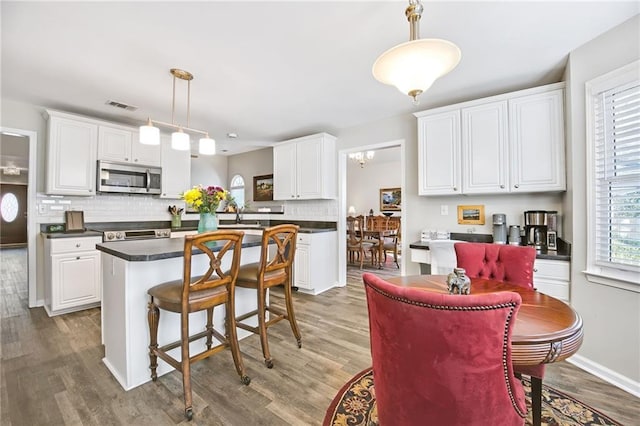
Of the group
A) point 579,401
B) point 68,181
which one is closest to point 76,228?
point 68,181

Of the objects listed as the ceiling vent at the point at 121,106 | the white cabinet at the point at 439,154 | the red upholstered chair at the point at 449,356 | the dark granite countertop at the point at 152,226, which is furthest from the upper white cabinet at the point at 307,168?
the red upholstered chair at the point at 449,356

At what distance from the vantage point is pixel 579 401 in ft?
5.62

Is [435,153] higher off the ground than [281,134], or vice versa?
[281,134]

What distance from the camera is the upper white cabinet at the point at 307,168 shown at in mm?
4184

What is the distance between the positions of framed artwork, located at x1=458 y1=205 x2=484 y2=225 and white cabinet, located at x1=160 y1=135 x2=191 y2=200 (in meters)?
4.09

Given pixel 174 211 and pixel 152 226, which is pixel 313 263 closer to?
pixel 174 211

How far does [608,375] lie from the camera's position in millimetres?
1968

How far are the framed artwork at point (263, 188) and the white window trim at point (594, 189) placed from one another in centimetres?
464

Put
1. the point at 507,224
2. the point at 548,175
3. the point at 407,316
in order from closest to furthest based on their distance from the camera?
the point at 407,316, the point at 548,175, the point at 507,224

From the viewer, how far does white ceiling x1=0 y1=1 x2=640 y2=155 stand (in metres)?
1.80

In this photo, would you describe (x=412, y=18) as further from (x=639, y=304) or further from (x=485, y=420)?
(x=639, y=304)

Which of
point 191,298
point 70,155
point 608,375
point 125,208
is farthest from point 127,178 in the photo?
point 608,375

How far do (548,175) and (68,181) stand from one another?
5.30 meters

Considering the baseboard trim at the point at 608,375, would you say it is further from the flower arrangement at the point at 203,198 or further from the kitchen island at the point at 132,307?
the flower arrangement at the point at 203,198
